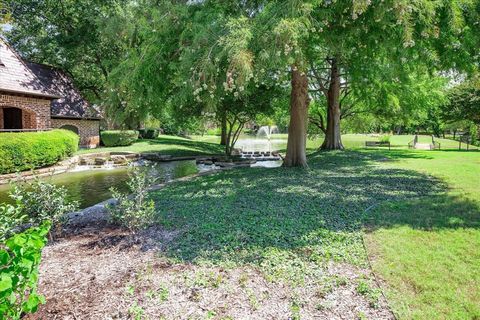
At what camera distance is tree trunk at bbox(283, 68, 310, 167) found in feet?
36.0

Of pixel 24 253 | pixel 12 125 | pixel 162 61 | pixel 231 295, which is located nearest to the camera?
pixel 24 253

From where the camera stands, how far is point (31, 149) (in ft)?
42.0

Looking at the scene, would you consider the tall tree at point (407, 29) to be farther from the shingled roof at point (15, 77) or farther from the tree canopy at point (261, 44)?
the shingled roof at point (15, 77)

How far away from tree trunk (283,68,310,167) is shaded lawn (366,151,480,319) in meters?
5.28

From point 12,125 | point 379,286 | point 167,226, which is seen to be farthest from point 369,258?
point 12,125

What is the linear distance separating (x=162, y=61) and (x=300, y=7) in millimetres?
3372

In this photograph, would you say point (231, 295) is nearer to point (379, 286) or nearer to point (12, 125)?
point (379, 286)

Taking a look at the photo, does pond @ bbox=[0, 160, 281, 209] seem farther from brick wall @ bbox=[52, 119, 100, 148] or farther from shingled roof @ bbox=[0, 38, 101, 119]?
brick wall @ bbox=[52, 119, 100, 148]

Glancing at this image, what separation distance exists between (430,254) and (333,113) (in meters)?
14.8

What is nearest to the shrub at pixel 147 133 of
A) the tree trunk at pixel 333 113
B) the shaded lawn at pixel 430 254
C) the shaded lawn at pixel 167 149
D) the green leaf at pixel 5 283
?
the shaded lawn at pixel 167 149

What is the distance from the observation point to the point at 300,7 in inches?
206

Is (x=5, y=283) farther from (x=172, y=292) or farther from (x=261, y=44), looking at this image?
(x=261, y=44)

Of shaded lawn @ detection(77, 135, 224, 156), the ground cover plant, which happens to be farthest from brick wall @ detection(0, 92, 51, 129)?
the ground cover plant

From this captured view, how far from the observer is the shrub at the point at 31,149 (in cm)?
1184
